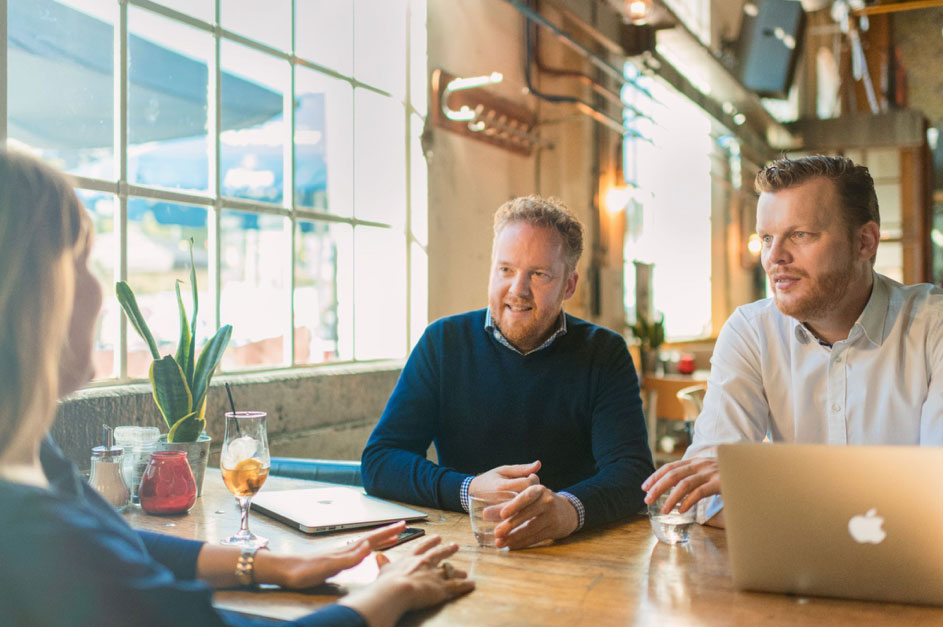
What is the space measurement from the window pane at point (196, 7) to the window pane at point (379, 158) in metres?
0.88

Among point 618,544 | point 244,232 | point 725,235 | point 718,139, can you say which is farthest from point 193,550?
point 725,235

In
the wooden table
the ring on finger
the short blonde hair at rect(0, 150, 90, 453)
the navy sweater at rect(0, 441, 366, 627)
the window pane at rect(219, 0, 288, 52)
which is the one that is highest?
the window pane at rect(219, 0, 288, 52)

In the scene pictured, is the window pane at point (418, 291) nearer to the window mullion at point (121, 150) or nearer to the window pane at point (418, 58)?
the window pane at point (418, 58)

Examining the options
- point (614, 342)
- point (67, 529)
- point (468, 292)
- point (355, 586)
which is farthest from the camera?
point (468, 292)

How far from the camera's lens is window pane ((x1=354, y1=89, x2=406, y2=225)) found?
3.57m

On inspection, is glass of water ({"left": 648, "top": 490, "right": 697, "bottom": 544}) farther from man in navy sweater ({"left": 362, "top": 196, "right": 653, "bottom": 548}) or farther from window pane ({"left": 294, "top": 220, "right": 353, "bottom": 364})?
window pane ({"left": 294, "top": 220, "right": 353, "bottom": 364})

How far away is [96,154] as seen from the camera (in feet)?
7.68

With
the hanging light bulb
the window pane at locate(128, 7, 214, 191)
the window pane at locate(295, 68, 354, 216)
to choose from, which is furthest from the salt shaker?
the hanging light bulb

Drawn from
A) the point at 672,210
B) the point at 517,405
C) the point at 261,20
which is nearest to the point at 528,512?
the point at 517,405

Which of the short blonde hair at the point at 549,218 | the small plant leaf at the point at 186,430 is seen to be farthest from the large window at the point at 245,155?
the short blonde hair at the point at 549,218

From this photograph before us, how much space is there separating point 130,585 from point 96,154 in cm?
190

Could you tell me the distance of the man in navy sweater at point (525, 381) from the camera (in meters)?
1.90

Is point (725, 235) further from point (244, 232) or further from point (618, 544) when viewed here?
point (618, 544)

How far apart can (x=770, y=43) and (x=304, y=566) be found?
7623mm
